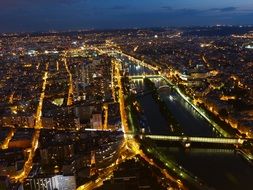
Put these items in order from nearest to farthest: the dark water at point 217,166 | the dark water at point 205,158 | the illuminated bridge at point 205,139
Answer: the dark water at point 217,166, the dark water at point 205,158, the illuminated bridge at point 205,139

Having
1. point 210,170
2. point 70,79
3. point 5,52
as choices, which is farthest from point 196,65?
point 5,52

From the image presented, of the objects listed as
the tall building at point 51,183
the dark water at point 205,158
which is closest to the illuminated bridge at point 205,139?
the dark water at point 205,158

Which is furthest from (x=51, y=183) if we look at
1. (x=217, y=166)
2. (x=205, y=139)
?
(x=205, y=139)

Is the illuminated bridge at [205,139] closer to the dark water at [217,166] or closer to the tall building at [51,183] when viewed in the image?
the dark water at [217,166]

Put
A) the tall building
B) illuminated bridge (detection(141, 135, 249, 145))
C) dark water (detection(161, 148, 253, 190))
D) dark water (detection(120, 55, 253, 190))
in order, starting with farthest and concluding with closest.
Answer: illuminated bridge (detection(141, 135, 249, 145)), dark water (detection(120, 55, 253, 190)), dark water (detection(161, 148, 253, 190)), the tall building

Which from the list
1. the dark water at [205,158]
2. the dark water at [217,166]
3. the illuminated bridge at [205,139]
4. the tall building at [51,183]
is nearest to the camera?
the tall building at [51,183]

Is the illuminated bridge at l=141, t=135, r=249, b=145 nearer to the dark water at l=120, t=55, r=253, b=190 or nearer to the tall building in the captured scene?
the dark water at l=120, t=55, r=253, b=190

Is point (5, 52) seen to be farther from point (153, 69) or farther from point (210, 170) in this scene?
point (210, 170)

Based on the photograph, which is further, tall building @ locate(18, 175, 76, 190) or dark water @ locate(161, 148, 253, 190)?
dark water @ locate(161, 148, 253, 190)

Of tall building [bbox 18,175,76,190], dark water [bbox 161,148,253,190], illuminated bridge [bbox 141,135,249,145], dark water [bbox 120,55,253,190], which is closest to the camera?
tall building [bbox 18,175,76,190]

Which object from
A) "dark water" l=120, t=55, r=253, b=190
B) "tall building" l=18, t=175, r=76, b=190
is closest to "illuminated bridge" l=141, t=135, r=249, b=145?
"dark water" l=120, t=55, r=253, b=190

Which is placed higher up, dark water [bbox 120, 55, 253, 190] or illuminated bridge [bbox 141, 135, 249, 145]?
illuminated bridge [bbox 141, 135, 249, 145]
